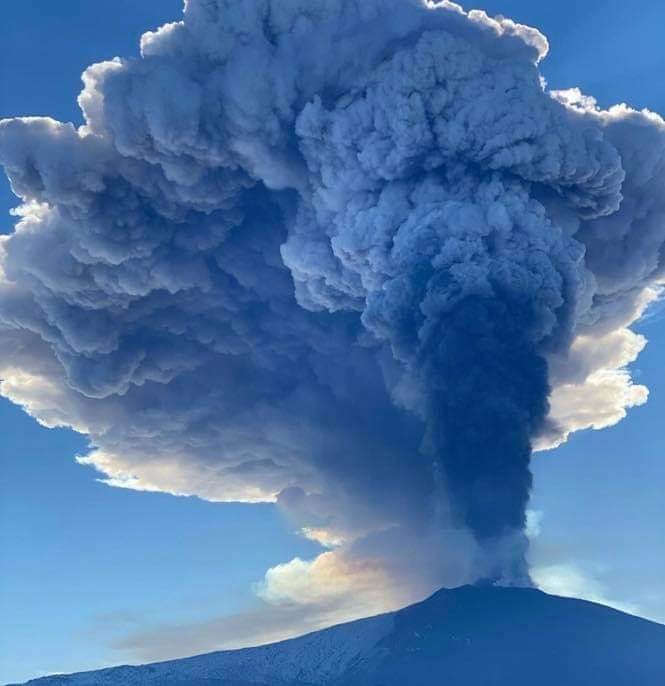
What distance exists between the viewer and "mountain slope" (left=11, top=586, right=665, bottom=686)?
158 ft

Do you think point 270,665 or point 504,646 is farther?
point 270,665

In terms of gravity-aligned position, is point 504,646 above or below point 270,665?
below

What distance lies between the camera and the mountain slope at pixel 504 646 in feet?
158

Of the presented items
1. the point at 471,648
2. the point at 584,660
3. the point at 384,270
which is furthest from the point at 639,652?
the point at 384,270

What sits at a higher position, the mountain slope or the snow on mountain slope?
the snow on mountain slope

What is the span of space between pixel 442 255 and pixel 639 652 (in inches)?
1173

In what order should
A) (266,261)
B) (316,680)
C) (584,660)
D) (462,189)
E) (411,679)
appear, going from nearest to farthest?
(462,189), (266,261), (584,660), (411,679), (316,680)

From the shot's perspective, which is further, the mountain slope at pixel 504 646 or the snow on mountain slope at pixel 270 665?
the snow on mountain slope at pixel 270 665

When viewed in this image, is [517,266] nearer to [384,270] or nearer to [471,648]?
[384,270]

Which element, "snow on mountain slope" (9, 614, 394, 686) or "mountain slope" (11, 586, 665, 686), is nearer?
"mountain slope" (11, 586, 665, 686)

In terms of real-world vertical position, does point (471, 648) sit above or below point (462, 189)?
below

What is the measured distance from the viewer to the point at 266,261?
43.5m

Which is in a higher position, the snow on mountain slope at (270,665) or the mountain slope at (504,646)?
the snow on mountain slope at (270,665)

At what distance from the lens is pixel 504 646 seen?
2010 inches
